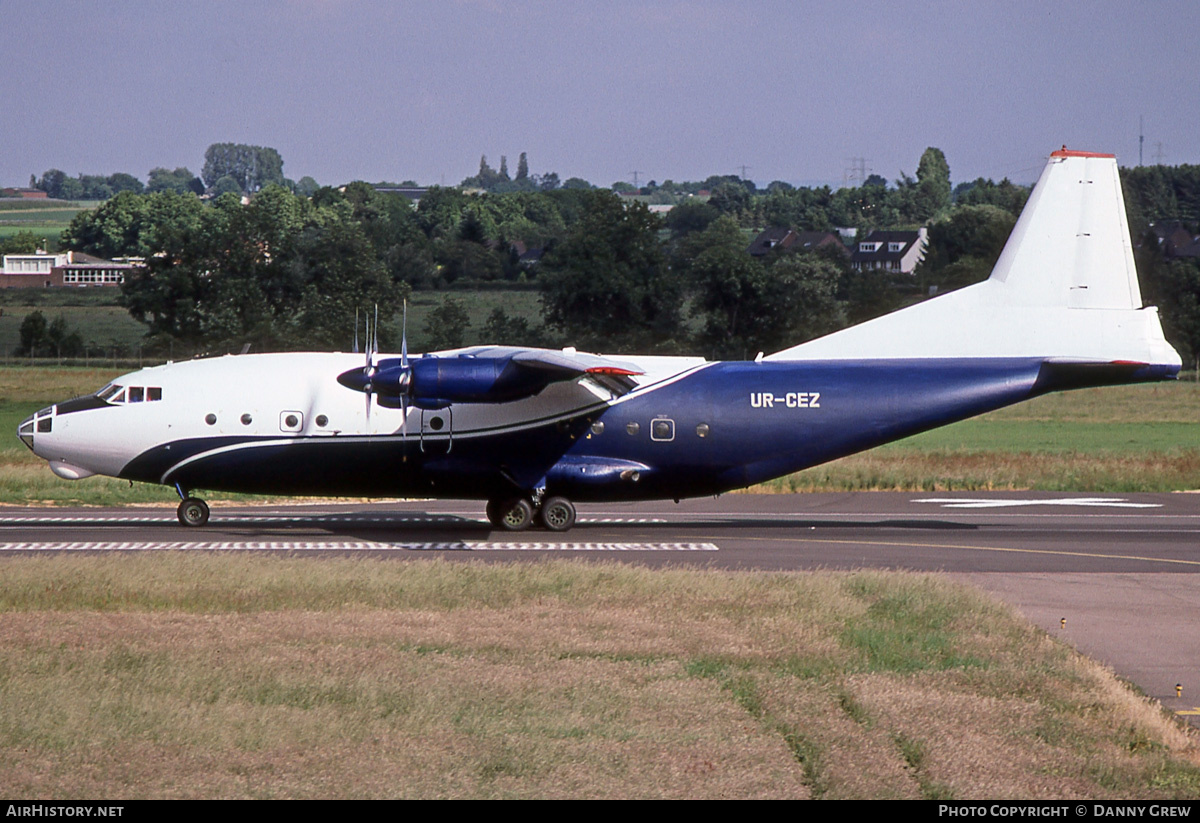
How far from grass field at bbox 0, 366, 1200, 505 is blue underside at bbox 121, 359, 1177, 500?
9.56 m

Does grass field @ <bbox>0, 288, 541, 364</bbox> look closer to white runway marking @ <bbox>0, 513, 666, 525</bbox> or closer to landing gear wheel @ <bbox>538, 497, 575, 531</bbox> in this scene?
white runway marking @ <bbox>0, 513, 666, 525</bbox>

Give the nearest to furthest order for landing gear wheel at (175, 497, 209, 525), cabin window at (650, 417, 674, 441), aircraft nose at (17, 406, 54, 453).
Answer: aircraft nose at (17, 406, 54, 453)
cabin window at (650, 417, 674, 441)
landing gear wheel at (175, 497, 209, 525)

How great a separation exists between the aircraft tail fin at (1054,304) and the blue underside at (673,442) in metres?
0.51

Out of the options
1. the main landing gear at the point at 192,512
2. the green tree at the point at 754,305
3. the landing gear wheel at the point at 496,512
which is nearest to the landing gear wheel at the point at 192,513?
the main landing gear at the point at 192,512

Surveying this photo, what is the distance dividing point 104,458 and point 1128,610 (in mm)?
20111

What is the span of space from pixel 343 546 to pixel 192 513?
15.3 ft

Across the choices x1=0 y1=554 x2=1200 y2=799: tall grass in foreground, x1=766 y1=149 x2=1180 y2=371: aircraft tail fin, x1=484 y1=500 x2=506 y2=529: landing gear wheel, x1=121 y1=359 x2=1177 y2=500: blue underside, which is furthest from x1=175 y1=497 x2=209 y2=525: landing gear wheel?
x1=766 y1=149 x2=1180 y2=371: aircraft tail fin

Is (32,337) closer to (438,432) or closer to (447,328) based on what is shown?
(447,328)

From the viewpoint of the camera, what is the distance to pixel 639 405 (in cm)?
2739

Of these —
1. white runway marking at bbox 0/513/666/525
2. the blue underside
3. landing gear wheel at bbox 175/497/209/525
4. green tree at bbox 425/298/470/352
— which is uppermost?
green tree at bbox 425/298/470/352

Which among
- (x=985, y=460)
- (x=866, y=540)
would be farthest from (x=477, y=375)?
(x=985, y=460)

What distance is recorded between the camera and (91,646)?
1545cm

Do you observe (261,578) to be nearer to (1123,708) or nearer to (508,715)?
(508,715)

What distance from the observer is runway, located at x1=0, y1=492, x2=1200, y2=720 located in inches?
734
